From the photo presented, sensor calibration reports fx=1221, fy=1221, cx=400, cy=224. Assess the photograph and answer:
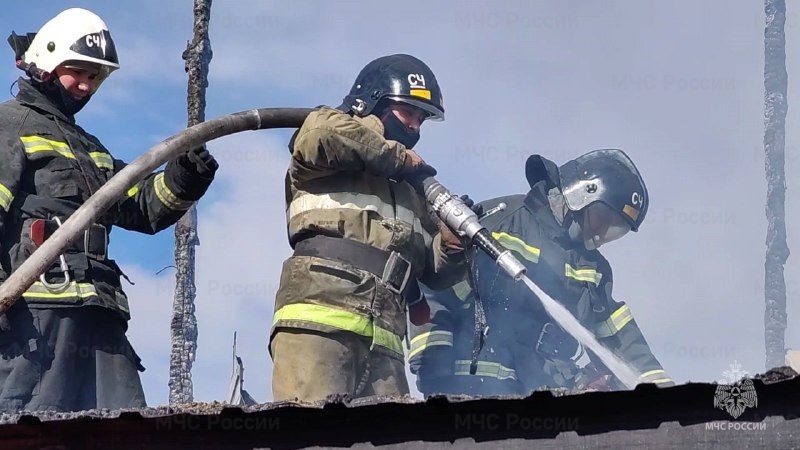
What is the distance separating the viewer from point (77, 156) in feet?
19.0

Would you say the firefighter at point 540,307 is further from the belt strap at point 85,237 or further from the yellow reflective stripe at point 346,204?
the belt strap at point 85,237

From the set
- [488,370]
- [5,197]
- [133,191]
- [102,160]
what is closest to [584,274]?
[488,370]

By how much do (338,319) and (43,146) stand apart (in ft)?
5.23

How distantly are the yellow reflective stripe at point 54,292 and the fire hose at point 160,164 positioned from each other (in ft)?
0.73

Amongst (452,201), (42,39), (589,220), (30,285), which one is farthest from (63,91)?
(589,220)

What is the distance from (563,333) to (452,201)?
5.88ft

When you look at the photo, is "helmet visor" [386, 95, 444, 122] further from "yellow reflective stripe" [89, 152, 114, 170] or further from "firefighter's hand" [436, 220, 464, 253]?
"yellow reflective stripe" [89, 152, 114, 170]

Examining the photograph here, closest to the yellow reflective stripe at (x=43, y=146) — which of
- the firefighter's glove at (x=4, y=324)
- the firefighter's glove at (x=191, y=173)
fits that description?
the firefighter's glove at (x=191, y=173)

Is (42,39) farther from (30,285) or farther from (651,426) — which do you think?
(651,426)

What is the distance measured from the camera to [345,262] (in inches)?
230

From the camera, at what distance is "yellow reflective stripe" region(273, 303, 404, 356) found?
5727 mm

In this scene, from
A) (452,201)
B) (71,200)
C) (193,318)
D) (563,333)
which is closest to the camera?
(71,200)

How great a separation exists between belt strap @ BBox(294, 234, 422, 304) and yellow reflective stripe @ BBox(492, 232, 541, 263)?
5.30ft

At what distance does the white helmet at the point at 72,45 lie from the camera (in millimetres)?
5922
